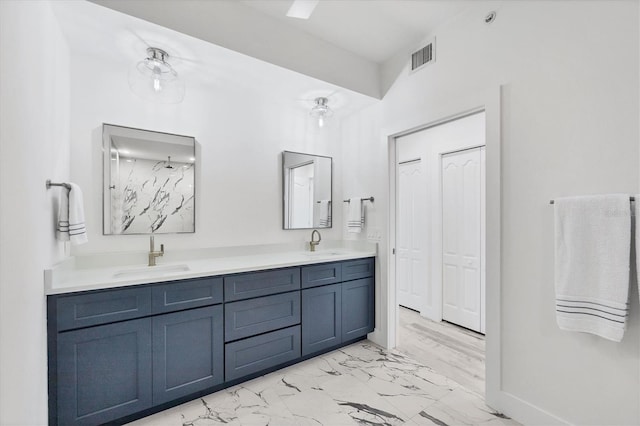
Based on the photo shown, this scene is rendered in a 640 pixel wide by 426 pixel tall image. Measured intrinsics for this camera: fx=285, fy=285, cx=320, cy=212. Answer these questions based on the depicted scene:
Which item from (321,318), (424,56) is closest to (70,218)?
(321,318)

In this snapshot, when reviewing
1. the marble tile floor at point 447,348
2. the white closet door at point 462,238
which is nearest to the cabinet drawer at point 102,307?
the marble tile floor at point 447,348

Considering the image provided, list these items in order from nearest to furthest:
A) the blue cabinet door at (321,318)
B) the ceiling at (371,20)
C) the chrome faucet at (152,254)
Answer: the ceiling at (371,20) → the chrome faucet at (152,254) → the blue cabinet door at (321,318)

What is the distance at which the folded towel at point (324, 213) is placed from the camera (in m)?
3.24

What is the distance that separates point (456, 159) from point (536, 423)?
2575mm

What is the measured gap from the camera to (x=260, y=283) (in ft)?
7.28

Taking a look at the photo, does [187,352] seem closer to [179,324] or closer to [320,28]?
[179,324]

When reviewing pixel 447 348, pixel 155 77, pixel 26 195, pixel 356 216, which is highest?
pixel 155 77

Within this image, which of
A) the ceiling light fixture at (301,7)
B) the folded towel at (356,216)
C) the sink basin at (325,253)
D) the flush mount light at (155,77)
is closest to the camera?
the ceiling light fixture at (301,7)

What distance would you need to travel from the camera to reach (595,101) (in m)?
1.51

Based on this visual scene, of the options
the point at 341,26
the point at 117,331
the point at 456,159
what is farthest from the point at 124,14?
the point at 456,159

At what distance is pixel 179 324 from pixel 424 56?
2820 millimetres

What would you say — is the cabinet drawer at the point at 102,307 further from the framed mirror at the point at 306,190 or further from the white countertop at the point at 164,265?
the framed mirror at the point at 306,190

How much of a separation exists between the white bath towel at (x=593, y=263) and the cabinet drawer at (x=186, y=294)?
6.92 feet

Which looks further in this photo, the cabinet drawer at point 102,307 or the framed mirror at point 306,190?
the framed mirror at point 306,190
